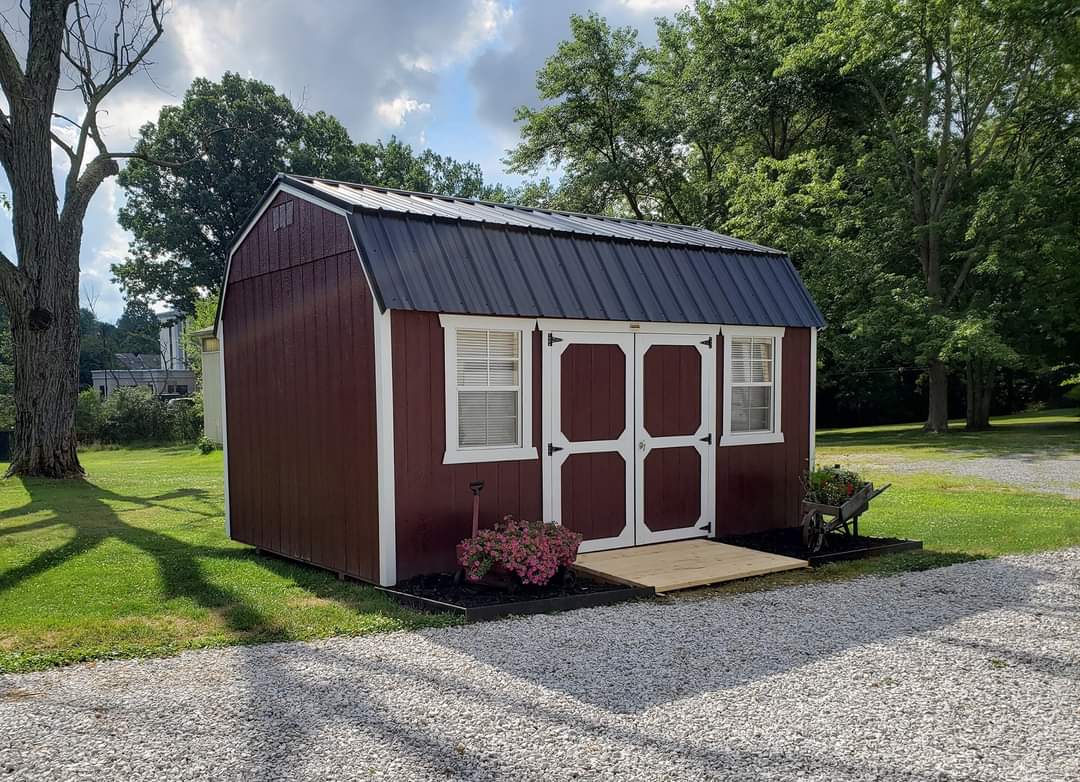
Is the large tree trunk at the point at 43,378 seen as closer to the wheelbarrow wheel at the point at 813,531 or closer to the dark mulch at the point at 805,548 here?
the dark mulch at the point at 805,548

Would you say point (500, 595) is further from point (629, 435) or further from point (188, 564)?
point (188, 564)

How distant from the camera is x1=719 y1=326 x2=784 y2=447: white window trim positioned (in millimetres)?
7742

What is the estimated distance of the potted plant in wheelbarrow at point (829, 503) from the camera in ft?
23.6

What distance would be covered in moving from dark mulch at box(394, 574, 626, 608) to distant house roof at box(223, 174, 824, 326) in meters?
2.03

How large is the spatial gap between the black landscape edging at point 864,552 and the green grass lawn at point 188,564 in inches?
5.8

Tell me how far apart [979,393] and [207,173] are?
29.1 meters

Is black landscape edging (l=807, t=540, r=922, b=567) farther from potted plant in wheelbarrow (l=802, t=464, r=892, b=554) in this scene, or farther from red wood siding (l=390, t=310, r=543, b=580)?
red wood siding (l=390, t=310, r=543, b=580)

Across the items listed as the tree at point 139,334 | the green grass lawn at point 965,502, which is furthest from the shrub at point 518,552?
the tree at point 139,334

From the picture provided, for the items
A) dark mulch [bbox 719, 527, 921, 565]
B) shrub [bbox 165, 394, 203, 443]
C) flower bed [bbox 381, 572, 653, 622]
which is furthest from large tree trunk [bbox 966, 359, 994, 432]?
shrub [bbox 165, 394, 203, 443]

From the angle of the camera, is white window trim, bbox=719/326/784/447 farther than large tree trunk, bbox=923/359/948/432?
No

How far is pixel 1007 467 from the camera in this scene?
546 inches

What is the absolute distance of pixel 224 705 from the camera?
3.78 metres

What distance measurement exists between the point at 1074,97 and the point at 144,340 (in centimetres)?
4814

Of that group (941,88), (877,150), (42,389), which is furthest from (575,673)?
(941,88)
